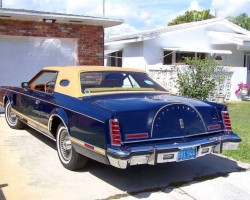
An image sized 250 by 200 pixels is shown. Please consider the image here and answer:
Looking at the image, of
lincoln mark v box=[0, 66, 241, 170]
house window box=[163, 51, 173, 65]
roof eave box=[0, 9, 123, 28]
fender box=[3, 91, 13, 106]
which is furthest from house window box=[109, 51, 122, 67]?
lincoln mark v box=[0, 66, 241, 170]

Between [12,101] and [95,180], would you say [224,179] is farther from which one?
[12,101]

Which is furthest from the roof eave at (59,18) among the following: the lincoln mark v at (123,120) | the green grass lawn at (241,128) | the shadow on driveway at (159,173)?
Answer: the shadow on driveway at (159,173)

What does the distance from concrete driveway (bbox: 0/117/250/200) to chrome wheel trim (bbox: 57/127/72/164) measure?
164mm

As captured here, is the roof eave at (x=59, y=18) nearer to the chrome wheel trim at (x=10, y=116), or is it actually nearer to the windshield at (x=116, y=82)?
the chrome wheel trim at (x=10, y=116)

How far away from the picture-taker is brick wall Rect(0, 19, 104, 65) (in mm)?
10141

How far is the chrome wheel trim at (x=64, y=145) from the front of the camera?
5.27m

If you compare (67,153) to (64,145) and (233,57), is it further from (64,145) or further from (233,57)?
(233,57)

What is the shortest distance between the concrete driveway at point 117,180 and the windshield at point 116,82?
1.20 metres

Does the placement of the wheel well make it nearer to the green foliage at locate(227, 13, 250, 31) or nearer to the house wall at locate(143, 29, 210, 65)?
the house wall at locate(143, 29, 210, 65)

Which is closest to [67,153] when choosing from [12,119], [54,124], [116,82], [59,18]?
[54,124]

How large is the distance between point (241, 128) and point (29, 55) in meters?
6.30

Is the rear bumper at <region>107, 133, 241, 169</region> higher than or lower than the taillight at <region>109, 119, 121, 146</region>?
lower

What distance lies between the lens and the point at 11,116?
8.13 m

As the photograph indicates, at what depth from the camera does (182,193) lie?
4480 millimetres
